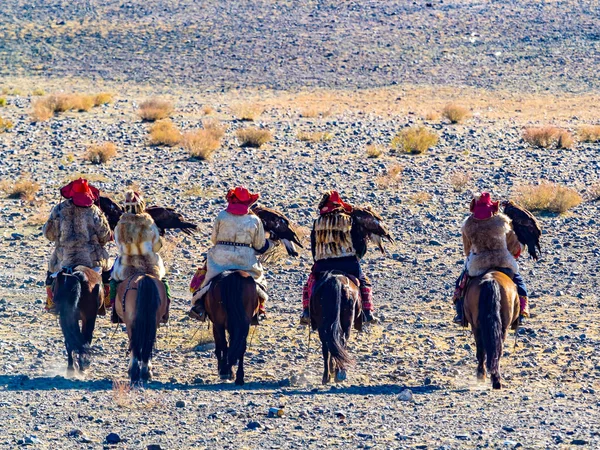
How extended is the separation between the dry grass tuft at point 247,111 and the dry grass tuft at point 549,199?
30.6 feet

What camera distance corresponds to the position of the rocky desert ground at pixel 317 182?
31.7ft

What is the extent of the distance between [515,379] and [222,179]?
10.6 meters

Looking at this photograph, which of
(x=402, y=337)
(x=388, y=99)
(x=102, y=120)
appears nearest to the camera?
(x=402, y=337)

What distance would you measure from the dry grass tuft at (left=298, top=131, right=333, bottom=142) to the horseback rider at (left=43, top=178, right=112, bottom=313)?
13.0m

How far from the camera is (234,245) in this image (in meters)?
11.6

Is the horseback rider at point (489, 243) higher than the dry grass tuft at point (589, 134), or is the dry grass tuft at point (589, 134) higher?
the dry grass tuft at point (589, 134)

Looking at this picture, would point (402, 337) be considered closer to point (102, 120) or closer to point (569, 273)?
point (569, 273)

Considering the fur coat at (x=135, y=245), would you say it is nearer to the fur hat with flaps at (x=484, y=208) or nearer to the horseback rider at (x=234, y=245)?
the horseback rider at (x=234, y=245)

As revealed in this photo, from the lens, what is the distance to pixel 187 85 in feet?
123

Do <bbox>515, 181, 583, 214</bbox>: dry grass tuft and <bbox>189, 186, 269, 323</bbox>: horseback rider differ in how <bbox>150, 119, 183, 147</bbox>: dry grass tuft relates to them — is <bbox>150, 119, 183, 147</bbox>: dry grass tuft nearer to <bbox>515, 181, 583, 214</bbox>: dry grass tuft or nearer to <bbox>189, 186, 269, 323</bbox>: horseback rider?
<bbox>515, 181, 583, 214</bbox>: dry grass tuft

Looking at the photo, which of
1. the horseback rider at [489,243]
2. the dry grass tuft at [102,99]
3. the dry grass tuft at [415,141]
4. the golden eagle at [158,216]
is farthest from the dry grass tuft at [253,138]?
the horseback rider at [489,243]

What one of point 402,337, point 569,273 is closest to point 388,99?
point 569,273

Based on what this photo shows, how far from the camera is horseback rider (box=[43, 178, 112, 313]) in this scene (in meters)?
11.8

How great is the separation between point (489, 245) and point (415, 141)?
40.8ft
